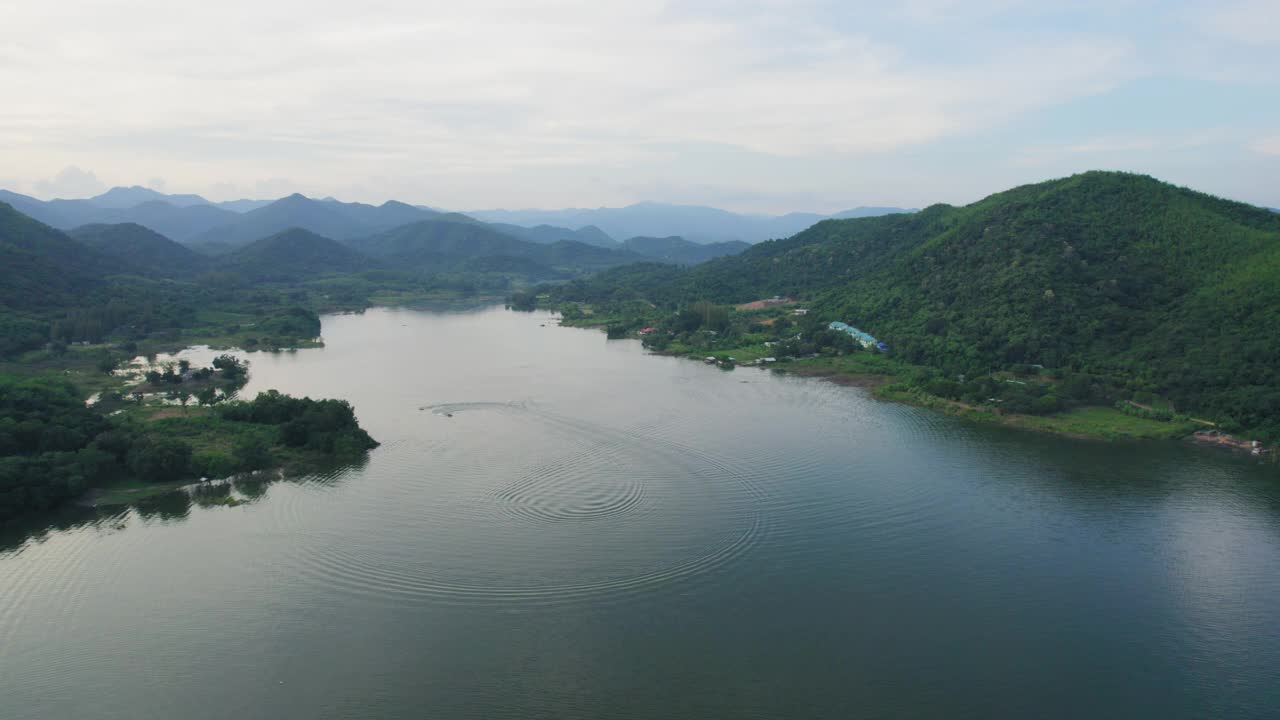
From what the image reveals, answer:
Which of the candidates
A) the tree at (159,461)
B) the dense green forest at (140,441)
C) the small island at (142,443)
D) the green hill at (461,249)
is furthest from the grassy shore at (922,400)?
the green hill at (461,249)

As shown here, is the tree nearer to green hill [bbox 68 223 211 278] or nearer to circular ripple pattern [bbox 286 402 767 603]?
circular ripple pattern [bbox 286 402 767 603]

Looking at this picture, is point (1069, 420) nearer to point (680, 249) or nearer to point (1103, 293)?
point (1103, 293)

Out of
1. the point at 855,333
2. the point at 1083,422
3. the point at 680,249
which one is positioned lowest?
the point at 1083,422

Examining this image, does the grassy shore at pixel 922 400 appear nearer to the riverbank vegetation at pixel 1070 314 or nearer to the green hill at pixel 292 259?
the riverbank vegetation at pixel 1070 314

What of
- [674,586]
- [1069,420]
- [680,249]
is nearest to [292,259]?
[680,249]

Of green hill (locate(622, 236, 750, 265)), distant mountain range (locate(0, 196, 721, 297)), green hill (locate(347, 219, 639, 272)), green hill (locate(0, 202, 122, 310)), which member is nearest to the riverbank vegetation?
green hill (locate(0, 202, 122, 310))

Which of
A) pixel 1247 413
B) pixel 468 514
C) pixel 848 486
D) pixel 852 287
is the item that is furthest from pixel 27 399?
pixel 852 287
